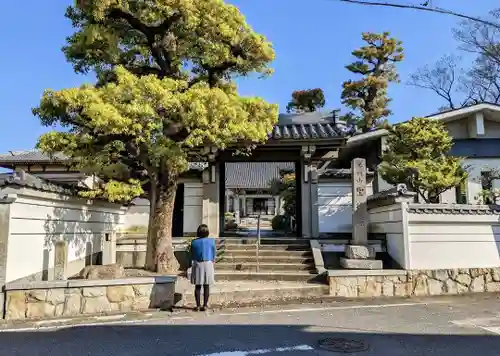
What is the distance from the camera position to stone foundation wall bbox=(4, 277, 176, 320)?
22.2 ft

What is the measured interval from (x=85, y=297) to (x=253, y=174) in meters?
25.1

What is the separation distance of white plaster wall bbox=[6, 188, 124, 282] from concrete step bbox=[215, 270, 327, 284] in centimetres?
348

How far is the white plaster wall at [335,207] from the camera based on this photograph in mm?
13375

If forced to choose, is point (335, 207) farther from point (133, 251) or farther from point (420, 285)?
point (133, 251)

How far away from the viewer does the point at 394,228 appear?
10102mm

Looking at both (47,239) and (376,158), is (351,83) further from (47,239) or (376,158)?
(47,239)

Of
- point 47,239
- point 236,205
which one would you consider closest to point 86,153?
point 47,239

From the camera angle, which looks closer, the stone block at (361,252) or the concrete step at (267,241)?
the stone block at (361,252)

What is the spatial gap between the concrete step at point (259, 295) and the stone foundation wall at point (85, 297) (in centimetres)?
52

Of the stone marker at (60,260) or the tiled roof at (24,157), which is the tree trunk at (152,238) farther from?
the tiled roof at (24,157)

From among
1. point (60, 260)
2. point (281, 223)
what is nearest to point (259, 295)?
point (60, 260)

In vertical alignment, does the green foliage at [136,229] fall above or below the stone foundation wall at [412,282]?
above

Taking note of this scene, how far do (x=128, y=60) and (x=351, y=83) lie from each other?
1813cm

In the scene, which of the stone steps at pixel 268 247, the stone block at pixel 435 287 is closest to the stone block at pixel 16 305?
the stone steps at pixel 268 247
